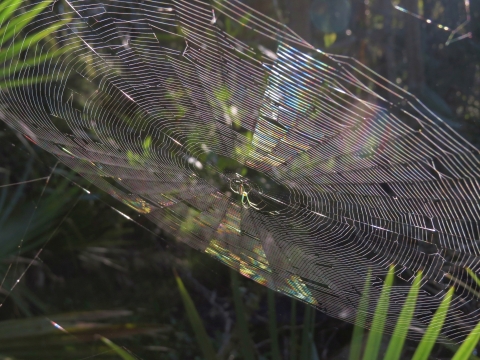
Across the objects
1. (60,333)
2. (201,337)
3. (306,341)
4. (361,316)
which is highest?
(361,316)

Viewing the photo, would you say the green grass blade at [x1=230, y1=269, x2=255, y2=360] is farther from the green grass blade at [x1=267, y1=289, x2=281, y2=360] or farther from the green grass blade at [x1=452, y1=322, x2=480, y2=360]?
the green grass blade at [x1=452, y1=322, x2=480, y2=360]

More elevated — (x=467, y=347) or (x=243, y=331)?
(x=467, y=347)

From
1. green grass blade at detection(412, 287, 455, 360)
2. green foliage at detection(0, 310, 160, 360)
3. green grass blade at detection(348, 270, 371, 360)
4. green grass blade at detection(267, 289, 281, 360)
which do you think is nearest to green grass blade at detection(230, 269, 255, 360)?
green grass blade at detection(267, 289, 281, 360)

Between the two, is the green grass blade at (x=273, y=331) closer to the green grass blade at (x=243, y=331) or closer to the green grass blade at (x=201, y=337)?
the green grass blade at (x=243, y=331)

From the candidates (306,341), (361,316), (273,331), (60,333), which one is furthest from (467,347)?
(60,333)

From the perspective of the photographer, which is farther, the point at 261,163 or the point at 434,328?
the point at 261,163

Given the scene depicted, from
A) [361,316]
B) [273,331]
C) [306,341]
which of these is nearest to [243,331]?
[273,331]

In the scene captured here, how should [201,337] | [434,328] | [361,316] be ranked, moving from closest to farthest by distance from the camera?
[434,328] < [361,316] < [201,337]

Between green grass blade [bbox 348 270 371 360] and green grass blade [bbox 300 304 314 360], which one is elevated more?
green grass blade [bbox 348 270 371 360]

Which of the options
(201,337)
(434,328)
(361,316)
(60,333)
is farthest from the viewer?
(60,333)

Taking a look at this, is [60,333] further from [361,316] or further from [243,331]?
[361,316]

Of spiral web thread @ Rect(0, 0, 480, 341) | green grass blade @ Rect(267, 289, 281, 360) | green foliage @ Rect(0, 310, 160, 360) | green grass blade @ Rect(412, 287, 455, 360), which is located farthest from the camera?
green foliage @ Rect(0, 310, 160, 360)

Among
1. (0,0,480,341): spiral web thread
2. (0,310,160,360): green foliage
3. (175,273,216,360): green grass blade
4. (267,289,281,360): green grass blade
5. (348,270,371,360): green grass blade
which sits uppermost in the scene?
(0,0,480,341): spiral web thread
